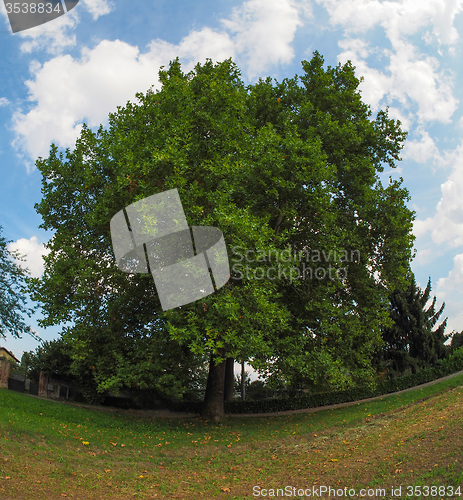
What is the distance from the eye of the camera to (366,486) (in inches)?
361

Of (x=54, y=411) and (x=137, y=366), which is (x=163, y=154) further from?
(x=54, y=411)

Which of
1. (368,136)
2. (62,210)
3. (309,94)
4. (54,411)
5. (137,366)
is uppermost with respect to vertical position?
(309,94)

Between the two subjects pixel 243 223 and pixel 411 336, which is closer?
pixel 243 223

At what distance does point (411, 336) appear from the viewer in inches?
1085

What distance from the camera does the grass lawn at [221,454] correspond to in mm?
9484

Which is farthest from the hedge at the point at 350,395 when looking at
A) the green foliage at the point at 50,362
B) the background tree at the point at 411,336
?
the green foliage at the point at 50,362

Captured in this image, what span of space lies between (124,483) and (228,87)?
15439mm

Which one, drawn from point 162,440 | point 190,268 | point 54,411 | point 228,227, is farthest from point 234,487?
point 54,411

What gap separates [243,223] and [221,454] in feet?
24.7
